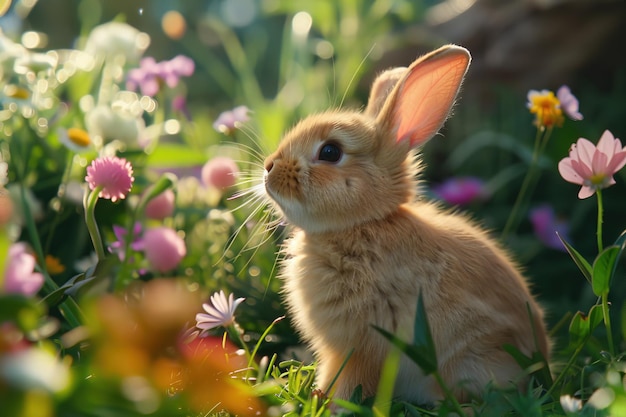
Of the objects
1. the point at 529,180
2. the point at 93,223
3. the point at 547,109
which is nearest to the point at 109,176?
the point at 93,223

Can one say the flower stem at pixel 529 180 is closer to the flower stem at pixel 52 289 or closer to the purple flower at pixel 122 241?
the purple flower at pixel 122 241

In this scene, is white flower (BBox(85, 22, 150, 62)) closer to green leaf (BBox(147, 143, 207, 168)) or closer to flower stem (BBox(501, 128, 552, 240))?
green leaf (BBox(147, 143, 207, 168))

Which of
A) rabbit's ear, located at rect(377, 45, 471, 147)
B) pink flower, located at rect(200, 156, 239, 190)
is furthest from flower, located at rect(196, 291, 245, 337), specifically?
pink flower, located at rect(200, 156, 239, 190)

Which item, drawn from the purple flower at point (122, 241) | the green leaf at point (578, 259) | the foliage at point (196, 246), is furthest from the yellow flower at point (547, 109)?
the purple flower at point (122, 241)

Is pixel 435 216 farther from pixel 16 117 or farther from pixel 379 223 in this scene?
pixel 16 117

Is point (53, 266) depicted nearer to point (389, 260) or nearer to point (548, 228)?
point (389, 260)

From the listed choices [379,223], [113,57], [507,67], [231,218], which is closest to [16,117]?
[113,57]
